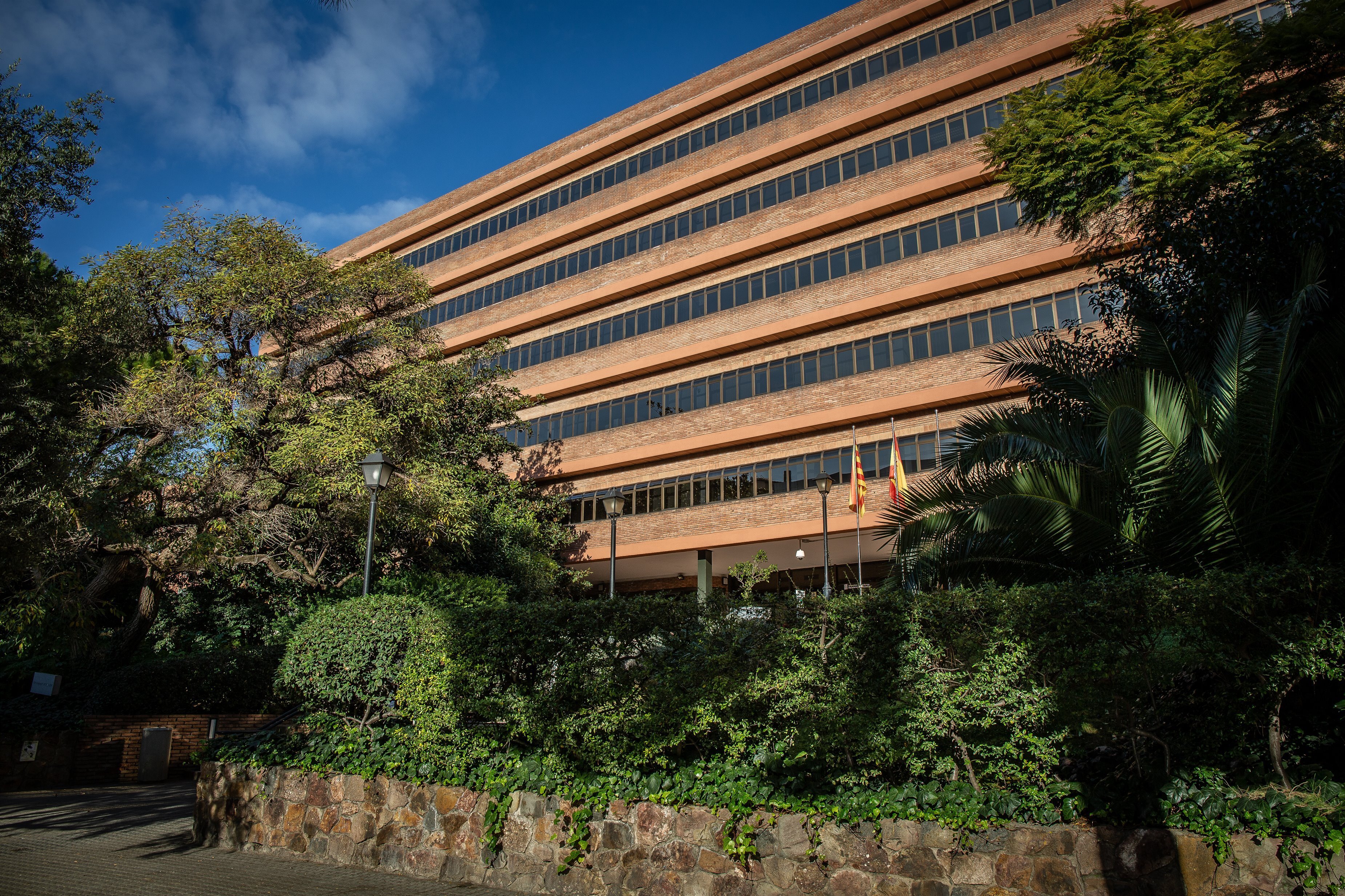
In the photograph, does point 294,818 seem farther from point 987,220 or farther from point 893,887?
point 987,220

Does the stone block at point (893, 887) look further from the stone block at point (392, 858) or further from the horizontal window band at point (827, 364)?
the horizontal window band at point (827, 364)

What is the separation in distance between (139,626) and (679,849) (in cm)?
1611

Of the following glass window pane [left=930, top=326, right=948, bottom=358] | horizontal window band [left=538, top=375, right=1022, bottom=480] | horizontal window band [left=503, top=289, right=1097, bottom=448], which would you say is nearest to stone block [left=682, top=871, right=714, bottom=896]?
horizontal window band [left=538, top=375, right=1022, bottom=480]

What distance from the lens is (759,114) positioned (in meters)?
Answer: 31.6

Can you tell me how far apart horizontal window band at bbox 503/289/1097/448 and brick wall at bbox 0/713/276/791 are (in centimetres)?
1477

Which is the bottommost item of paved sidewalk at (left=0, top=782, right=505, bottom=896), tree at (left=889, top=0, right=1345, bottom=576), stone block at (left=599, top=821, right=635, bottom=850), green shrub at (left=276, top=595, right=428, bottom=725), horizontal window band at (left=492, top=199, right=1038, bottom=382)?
paved sidewalk at (left=0, top=782, right=505, bottom=896)

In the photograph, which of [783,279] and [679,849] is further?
[783,279]

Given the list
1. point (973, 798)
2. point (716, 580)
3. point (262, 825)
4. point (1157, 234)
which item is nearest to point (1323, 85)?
point (1157, 234)

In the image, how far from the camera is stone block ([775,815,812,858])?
639cm

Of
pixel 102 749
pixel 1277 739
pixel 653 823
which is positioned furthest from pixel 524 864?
pixel 102 749

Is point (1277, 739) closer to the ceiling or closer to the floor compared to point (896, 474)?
closer to the floor

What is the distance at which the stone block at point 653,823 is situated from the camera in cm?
700

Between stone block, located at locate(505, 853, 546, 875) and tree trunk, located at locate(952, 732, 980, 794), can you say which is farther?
stone block, located at locate(505, 853, 546, 875)

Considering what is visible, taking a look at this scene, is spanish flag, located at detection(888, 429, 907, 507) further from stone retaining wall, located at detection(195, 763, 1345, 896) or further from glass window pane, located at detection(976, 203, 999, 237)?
stone retaining wall, located at detection(195, 763, 1345, 896)
